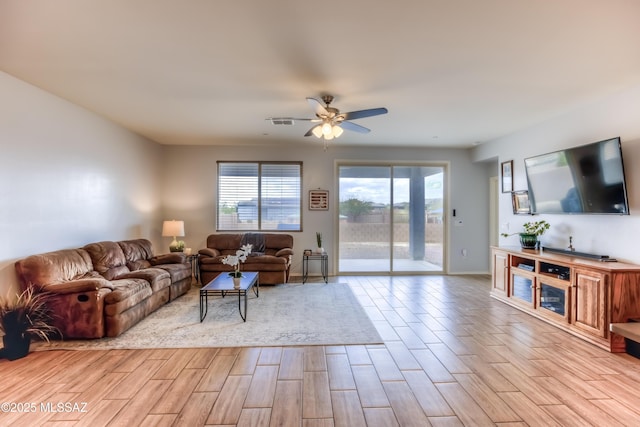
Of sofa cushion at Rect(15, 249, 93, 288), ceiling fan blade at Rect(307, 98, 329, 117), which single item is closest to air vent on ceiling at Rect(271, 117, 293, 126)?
ceiling fan blade at Rect(307, 98, 329, 117)

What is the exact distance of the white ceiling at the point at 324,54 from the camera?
2.06 metres

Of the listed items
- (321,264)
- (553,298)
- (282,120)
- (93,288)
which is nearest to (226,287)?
(93,288)

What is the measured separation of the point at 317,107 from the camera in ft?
10.6

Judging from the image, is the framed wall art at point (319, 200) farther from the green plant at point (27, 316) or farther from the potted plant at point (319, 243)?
the green plant at point (27, 316)

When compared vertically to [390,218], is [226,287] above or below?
below

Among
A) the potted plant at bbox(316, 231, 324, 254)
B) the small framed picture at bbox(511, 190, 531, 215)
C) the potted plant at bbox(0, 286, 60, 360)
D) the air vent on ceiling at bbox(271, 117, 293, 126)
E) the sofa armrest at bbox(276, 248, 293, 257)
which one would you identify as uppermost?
the air vent on ceiling at bbox(271, 117, 293, 126)

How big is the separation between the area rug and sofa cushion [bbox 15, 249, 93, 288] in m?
0.66

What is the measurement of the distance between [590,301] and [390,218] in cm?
368

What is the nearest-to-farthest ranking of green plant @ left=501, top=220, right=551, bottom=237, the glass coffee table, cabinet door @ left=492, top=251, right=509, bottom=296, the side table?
the glass coffee table, green plant @ left=501, top=220, right=551, bottom=237, cabinet door @ left=492, top=251, right=509, bottom=296, the side table

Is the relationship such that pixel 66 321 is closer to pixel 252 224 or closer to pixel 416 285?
pixel 252 224

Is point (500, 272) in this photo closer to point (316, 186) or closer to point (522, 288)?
point (522, 288)

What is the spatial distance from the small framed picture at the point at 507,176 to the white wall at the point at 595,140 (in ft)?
0.34

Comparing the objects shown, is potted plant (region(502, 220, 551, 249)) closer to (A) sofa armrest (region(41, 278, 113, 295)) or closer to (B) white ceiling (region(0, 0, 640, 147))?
(B) white ceiling (region(0, 0, 640, 147))

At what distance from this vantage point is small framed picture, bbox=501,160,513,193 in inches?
207
